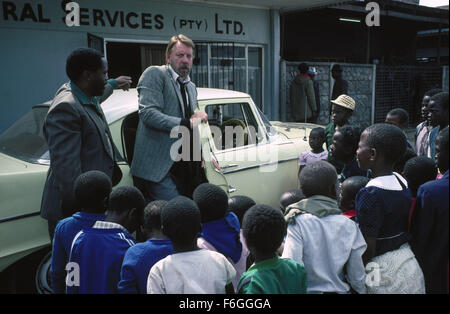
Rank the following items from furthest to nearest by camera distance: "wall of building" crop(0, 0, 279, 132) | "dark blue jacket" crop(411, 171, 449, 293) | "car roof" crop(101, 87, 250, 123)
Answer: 1. "wall of building" crop(0, 0, 279, 132)
2. "car roof" crop(101, 87, 250, 123)
3. "dark blue jacket" crop(411, 171, 449, 293)

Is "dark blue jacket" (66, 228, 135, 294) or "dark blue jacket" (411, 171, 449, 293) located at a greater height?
"dark blue jacket" (411, 171, 449, 293)

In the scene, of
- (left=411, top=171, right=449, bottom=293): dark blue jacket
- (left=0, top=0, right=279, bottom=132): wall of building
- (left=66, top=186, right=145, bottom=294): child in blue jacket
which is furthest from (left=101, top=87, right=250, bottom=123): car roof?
(left=0, top=0, right=279, bottom=132): wall of building

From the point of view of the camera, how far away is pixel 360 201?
1.94 metres

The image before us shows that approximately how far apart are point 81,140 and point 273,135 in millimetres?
2475

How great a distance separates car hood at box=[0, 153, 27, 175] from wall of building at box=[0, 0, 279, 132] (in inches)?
159

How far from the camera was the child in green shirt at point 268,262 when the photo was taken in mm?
1622

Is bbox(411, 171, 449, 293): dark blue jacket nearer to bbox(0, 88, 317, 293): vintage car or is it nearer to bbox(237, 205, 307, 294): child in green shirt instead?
bbox(237, 205, 307, 294): child in green shirt

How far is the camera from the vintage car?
2611 millimetres

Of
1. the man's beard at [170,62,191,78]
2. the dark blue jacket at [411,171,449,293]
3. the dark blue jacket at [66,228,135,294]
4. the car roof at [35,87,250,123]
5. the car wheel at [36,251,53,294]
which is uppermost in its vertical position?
the man's beard at [170,62,191,78]

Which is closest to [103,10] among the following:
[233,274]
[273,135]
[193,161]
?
[273,135]

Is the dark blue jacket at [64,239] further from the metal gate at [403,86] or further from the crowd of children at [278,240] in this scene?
the metal gate at [403,86]

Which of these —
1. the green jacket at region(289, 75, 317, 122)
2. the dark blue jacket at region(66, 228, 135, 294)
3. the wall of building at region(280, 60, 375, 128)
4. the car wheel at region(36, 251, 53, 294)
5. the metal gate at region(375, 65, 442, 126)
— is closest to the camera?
the dark blue jacket at region(66, 228, 135, 294)

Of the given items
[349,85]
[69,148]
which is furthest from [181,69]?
[349,85]
